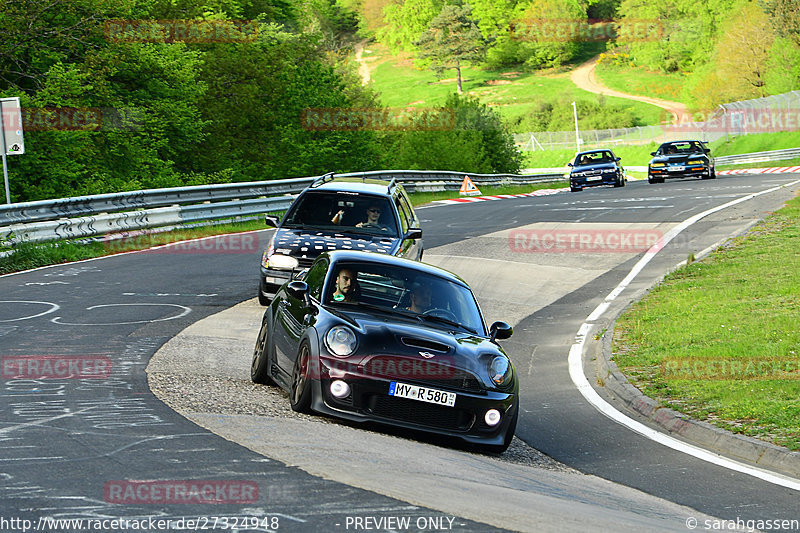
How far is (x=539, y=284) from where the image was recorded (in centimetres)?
1852

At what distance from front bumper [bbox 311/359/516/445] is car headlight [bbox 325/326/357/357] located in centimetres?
12

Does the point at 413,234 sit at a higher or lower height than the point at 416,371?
higher

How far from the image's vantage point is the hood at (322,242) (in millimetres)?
13920

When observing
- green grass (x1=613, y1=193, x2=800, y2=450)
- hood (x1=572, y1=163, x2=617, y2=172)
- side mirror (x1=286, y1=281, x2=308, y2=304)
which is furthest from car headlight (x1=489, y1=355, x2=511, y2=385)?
hood (x1=572, y1=163, x2=617, y2=172)

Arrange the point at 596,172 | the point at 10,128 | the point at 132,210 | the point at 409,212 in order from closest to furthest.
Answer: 1. the point at 409,212
2. the point at 10,128
3. the point at 132,210
4. the point at 596,172

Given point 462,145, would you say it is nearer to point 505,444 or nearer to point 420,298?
point 420,298

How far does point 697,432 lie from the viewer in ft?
29.9

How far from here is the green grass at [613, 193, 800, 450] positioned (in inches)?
376

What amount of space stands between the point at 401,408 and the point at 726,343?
567 cm

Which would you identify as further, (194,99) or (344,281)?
(194,99)

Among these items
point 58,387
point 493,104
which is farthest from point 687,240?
point 493,104

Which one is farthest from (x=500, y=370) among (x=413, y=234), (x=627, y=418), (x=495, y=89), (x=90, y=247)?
(x=495, y=89)

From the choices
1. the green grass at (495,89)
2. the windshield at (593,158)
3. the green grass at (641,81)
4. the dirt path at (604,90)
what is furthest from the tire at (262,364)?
the green grass at (641,81)

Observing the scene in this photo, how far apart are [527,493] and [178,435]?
2469mm
